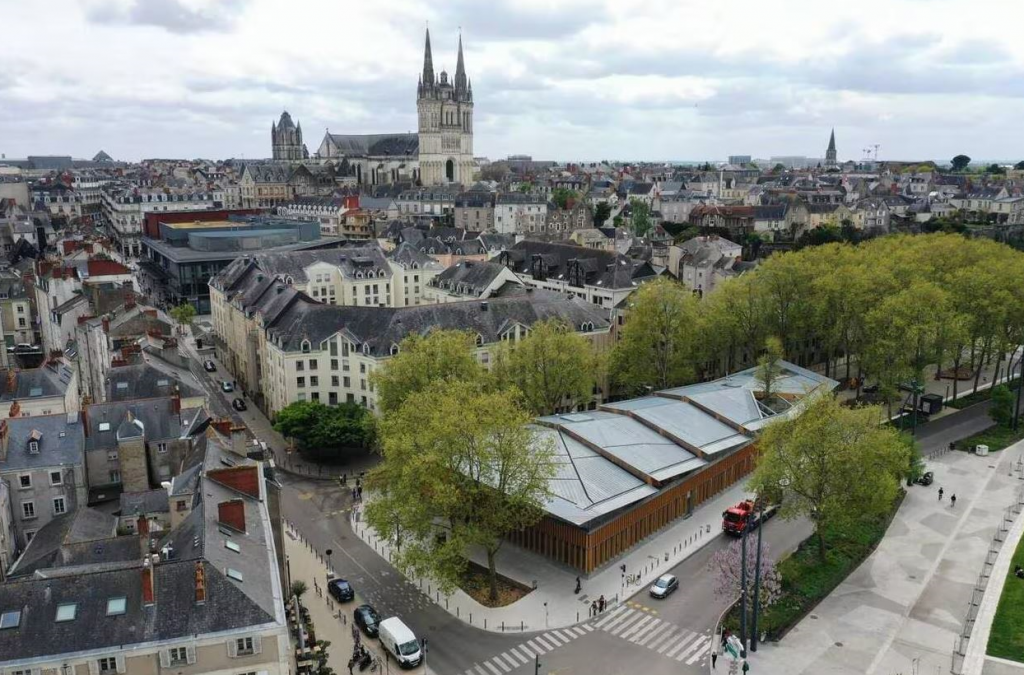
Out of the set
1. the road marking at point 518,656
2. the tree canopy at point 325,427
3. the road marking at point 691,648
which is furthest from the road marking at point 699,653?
the tree canopy at point 325,427

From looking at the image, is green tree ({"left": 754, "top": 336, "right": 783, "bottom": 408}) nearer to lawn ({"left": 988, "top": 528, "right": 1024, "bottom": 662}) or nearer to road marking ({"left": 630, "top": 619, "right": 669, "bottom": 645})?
lawn ({"left": 988, "top": 528, "right": 1024, "bottom": 662})

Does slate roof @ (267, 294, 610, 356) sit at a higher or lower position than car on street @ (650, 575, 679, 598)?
higher

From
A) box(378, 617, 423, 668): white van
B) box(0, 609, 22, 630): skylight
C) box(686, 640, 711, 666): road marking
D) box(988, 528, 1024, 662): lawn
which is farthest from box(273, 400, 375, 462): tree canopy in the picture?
box(988, 528, 1024, 662): lawn

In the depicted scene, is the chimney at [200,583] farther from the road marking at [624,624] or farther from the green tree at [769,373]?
the green tree at [769,373]

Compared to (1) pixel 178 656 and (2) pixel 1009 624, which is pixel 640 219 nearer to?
(2) pixel 1009 624

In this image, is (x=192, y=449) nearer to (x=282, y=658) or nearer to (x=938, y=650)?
(x=282, y=658)

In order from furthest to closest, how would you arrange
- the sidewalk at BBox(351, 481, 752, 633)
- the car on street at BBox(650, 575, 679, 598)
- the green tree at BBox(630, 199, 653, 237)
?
1. the green tree at BBox(630, 199, 653, 237)
2. the car on street at BBox(650, 575, 679, 598)
3. the sidewalk at BBox(351, 481, 752, 633)

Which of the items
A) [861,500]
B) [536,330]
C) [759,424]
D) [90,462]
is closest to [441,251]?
[536,330]
